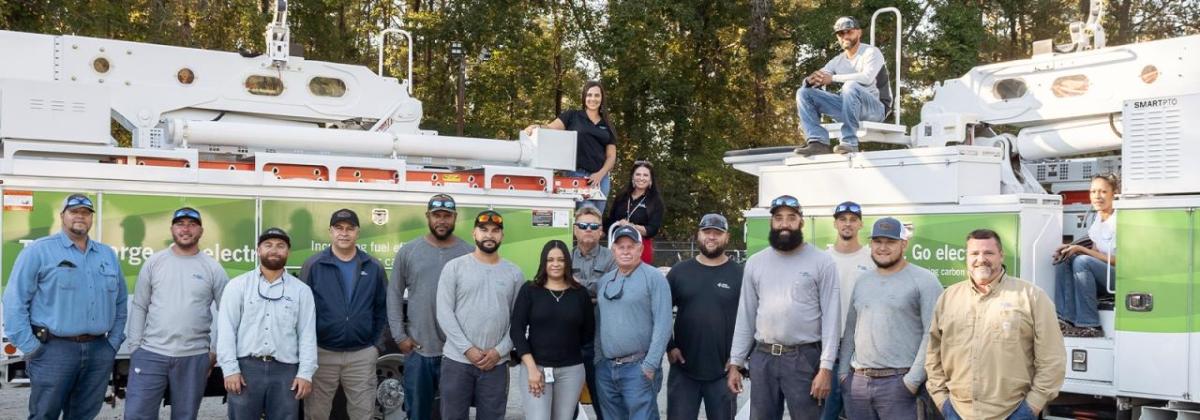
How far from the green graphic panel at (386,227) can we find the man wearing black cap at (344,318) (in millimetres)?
1089

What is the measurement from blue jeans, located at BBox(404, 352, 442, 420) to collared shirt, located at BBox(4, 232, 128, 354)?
79.6 inches

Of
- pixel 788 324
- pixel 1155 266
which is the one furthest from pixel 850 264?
pixel 1155 266

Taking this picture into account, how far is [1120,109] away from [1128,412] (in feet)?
8.01

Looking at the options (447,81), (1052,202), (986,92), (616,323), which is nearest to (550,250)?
(616,323)

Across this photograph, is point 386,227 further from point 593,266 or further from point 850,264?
point 850,264

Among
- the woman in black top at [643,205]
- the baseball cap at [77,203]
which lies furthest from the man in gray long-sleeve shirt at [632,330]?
the baseball cap at [77,203]

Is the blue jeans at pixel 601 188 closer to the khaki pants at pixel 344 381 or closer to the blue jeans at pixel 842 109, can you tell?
the blue jeans at pixel 842 109

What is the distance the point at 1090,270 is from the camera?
8.38 meters

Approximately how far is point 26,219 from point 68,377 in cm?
125

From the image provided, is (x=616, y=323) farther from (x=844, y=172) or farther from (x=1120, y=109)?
(x=1120, y=109)

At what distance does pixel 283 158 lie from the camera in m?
9.39

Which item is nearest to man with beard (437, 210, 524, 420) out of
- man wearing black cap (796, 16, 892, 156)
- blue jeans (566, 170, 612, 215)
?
blue jeans (566, 170, 612, 215)

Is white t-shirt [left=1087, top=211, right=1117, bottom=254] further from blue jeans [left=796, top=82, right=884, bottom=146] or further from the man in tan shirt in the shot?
the man in tan shirt

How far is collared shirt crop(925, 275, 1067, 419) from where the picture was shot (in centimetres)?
620
